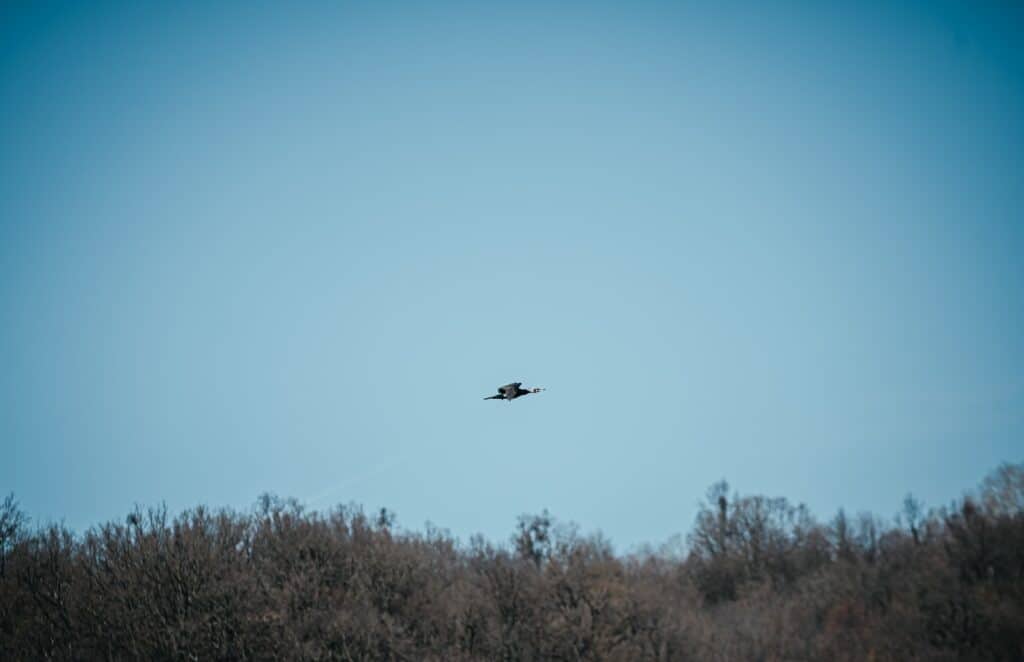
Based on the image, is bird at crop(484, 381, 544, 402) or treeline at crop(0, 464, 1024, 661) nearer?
bird at crop(484, 381, 544, 402)

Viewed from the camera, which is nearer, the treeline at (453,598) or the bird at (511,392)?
the bird at (511,392)

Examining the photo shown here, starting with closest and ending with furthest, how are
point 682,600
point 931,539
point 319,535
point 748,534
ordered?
1. point 319,535
2. point 682,600
3. point 931,539
4. point 748,534

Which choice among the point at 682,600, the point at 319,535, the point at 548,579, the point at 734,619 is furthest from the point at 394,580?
the point at 734,619

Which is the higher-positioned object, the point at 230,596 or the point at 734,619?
the point at 230,596

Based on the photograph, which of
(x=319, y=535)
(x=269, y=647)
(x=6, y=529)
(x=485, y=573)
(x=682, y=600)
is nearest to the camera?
(x=269, y=647)

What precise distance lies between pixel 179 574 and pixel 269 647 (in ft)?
17.0

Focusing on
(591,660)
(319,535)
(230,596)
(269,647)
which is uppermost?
(319,535)

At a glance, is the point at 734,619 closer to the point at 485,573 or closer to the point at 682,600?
the point at 682,600

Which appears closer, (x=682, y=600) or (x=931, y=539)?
(x=682, y=600)

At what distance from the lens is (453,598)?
4728 centimetres

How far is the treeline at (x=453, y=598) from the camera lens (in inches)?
1467

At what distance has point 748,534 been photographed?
77938 millimetres

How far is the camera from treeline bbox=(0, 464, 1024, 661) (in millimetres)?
37250

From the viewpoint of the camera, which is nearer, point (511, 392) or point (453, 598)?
point (511, 392)
